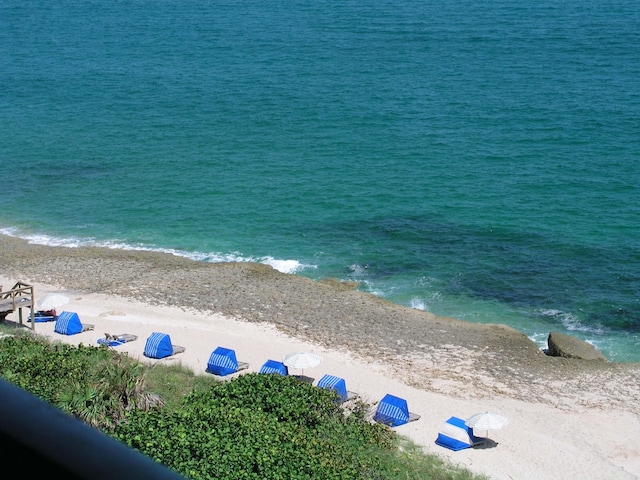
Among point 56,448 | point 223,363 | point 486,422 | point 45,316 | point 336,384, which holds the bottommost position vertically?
point 45,316

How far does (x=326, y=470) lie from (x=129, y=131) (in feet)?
171

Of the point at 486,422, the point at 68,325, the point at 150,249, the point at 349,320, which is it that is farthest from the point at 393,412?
the point at 150,249

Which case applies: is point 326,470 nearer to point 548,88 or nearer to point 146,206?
point 146,206

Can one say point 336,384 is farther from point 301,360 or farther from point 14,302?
point 14,302

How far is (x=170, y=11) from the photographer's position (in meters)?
111

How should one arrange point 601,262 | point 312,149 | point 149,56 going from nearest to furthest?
1. point 601,262
2. point 312,149
3. point 149,56

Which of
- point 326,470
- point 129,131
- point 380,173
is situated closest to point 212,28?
point 129,131

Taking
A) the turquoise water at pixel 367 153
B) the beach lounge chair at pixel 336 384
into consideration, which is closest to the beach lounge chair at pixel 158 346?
the beach lounge chair at pixel 336 384

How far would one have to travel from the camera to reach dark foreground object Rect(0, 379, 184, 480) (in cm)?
156

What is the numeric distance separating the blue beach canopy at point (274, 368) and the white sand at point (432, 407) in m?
→ 1.37

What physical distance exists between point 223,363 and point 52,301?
9.65 meters

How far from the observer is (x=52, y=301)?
36781mm

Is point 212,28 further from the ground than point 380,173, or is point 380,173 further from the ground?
point 212,28

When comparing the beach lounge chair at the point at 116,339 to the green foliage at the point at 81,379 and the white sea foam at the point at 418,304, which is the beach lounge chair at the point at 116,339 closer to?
the green foliage at the point at 81,379
